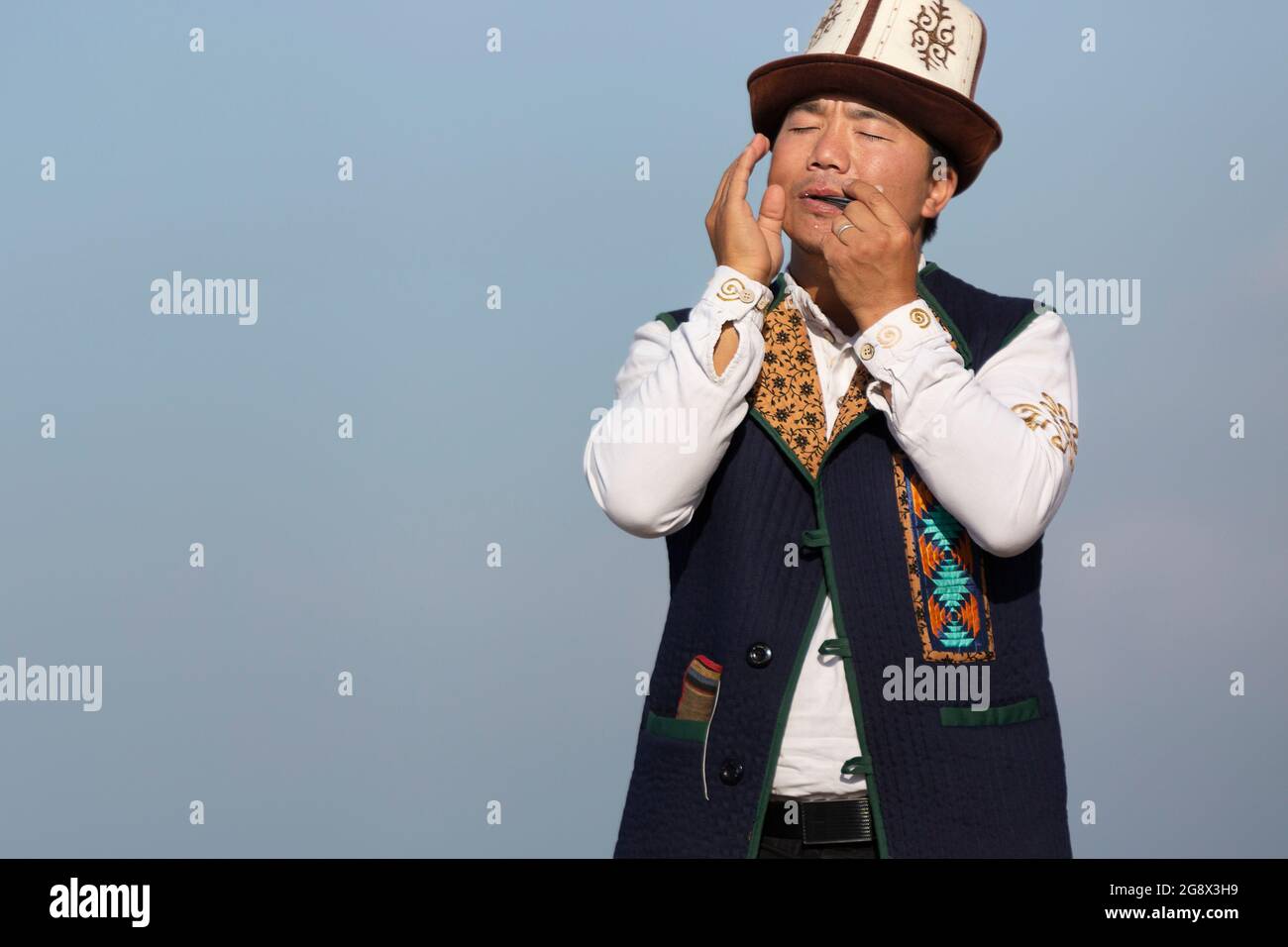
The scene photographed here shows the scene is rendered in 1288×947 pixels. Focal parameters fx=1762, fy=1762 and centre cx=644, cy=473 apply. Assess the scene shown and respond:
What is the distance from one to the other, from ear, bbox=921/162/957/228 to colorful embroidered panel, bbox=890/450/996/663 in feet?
1.86

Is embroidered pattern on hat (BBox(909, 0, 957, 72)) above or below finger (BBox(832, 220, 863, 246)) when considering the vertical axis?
above

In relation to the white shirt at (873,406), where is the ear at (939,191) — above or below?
above

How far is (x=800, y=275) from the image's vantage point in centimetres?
328

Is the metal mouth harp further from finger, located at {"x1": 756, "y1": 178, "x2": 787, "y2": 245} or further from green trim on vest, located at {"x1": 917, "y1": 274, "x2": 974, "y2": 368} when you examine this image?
green trim on vest, located at {"x1": 917, "y1": 274, "x2": 974, "y2": 368}

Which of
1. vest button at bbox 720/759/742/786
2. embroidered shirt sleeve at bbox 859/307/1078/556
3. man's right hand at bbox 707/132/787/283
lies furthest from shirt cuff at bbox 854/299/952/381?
vest button at bbox 720/759/742/786

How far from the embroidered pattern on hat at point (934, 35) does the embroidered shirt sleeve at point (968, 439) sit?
1.92ft

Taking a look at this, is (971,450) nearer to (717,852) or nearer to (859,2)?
(717,852)

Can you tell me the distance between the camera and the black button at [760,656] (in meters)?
2.94

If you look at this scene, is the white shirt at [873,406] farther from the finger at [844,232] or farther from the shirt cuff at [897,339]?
the finger at [844,232]

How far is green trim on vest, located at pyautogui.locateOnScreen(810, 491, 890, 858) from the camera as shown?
9.43 feet

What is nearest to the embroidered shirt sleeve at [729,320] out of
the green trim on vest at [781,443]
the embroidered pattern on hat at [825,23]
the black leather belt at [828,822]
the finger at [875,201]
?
the green trim on vest at [781,443]

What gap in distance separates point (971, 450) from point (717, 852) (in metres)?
0.78

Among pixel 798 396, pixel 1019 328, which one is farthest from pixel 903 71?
pixel 798 396
